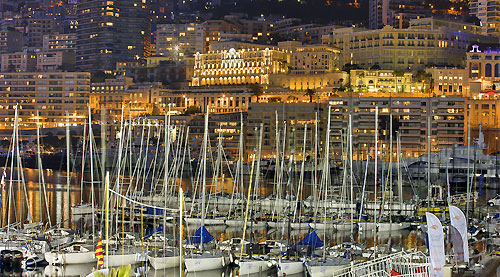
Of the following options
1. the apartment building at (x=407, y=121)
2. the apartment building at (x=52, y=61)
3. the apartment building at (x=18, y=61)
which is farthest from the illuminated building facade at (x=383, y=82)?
the apartment building at (x=18, y=61)

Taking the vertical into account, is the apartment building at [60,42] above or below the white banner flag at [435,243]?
above

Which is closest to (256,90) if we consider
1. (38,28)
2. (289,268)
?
(38,28)

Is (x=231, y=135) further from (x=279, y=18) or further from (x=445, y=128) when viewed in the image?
(x=279, y=18)

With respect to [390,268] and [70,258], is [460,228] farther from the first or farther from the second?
[70,258]

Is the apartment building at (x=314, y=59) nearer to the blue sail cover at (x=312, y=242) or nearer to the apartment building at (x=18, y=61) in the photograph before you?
the apartment building at (x=18, y=61)

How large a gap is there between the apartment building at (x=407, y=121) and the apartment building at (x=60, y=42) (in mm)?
76652

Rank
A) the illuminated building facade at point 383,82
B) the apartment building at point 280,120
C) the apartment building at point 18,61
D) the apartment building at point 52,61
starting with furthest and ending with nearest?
the apartment building at point 18,61 < the apartment building at point 52,61 < the illuminated building facade at point 383,82 < the apartment building at point 280,120

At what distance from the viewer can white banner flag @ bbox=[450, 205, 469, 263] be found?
29.6m

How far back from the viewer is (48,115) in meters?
137

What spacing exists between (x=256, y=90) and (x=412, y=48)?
23481 mm

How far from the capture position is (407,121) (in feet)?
329

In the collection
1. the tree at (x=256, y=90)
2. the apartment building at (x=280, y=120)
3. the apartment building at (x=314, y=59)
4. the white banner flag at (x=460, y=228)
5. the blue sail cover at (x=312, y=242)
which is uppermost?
the apartment building at (x=314, y=59)

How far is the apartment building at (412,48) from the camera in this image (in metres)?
117

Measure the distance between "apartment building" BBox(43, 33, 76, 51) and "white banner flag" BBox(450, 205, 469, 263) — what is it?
137792mm
